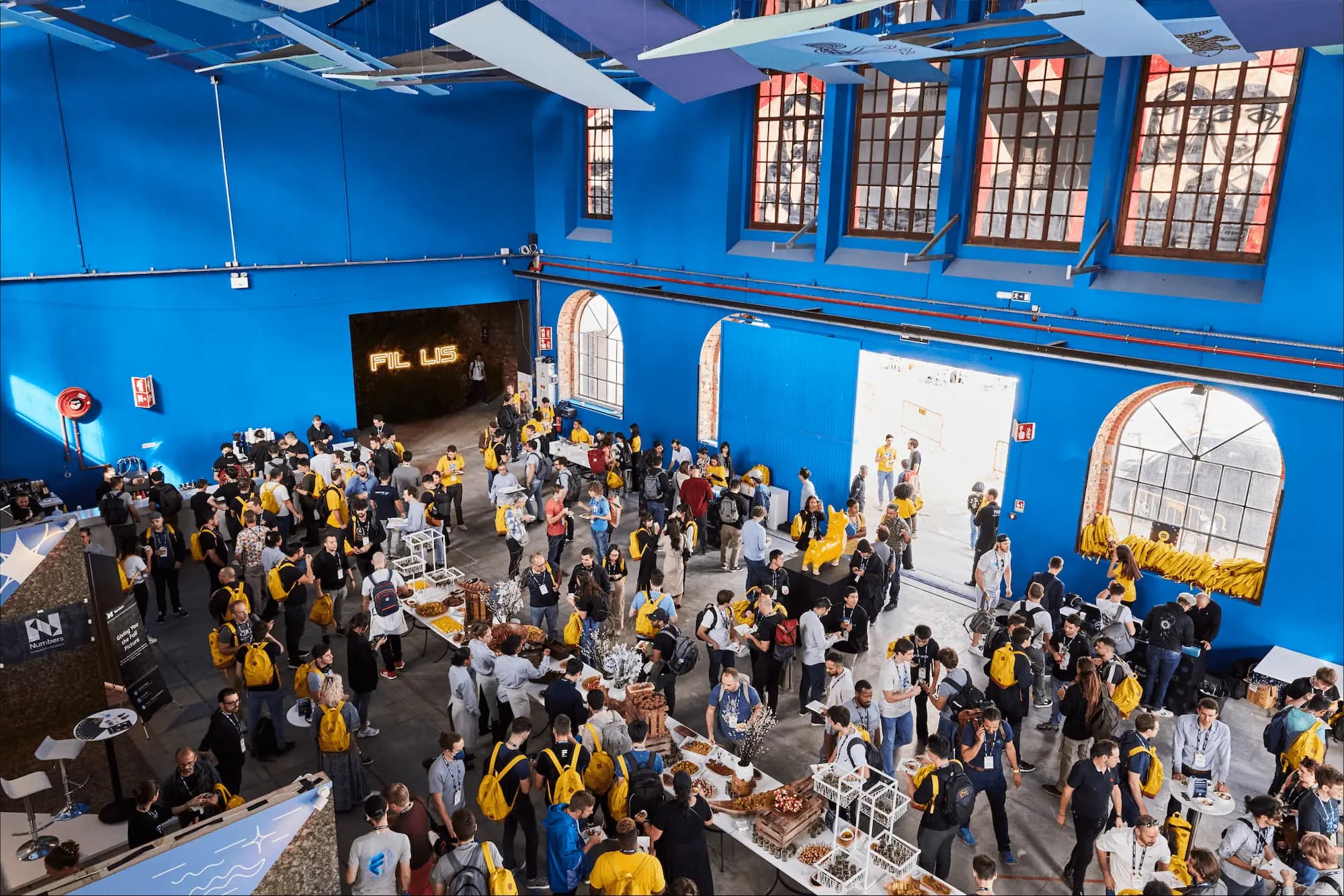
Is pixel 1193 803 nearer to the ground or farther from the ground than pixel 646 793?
nearer to the ground

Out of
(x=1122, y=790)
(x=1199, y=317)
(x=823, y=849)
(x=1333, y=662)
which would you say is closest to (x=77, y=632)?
(x=823, y=849)

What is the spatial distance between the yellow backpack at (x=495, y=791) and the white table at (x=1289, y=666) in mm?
8591

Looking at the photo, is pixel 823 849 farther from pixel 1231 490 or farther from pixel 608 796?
pixel 1231 490

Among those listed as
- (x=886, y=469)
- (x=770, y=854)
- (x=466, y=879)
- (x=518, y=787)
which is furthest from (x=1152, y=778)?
(x=886, y=469)

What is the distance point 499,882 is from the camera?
596cm

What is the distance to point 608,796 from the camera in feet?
24.0

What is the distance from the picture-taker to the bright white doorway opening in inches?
685

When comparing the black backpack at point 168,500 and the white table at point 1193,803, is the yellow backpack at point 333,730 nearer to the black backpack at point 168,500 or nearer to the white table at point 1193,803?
the white table at point 1193,803

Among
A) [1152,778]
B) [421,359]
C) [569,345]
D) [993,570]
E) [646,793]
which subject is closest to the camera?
[646,793]

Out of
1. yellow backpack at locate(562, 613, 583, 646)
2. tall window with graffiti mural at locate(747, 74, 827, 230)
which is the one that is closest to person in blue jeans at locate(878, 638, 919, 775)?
yellow backpack at locate(562, 613, 583, 646)

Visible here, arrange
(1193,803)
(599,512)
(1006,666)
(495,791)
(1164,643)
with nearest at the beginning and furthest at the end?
1. (495,791)
2. (1193,803)
3. (1006,666)
4. (1164,643)
5. (599,512)

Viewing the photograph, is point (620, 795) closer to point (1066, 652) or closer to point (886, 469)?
point (1066, 652)

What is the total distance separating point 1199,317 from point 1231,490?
18.4 feet

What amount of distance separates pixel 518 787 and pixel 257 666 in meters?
3.31
